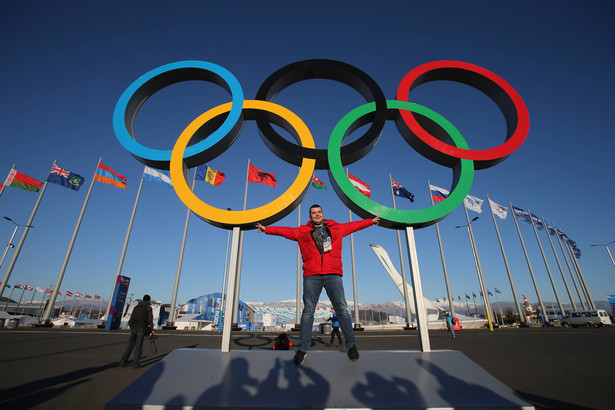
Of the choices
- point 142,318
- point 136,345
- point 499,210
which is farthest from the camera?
point 499,210

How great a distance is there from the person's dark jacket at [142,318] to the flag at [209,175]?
1257 cm

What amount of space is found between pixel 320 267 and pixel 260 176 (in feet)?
49.8

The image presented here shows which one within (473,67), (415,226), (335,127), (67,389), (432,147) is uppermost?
(473,67)

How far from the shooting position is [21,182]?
1834 centimetres

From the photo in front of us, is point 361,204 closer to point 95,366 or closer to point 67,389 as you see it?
point 67,389

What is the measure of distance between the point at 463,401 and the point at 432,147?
3.95 metres

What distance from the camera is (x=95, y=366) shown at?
228 inches

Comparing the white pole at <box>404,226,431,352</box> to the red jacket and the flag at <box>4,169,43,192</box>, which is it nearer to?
the red jacket

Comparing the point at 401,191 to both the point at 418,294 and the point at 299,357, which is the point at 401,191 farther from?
the point at 299,357

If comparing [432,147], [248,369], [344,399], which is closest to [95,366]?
[248,369]

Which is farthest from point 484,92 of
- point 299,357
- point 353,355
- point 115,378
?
point 115,378

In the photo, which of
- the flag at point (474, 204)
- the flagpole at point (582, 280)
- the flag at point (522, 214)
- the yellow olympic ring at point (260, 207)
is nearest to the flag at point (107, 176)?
the yellow olympic ring at point (260, 207)

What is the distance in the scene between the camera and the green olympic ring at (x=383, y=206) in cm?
464

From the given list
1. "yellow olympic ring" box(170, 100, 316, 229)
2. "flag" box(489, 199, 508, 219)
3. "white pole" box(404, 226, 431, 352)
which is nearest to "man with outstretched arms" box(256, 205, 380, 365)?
"yellow olympic ring" box(170, 100, 316, 229)
